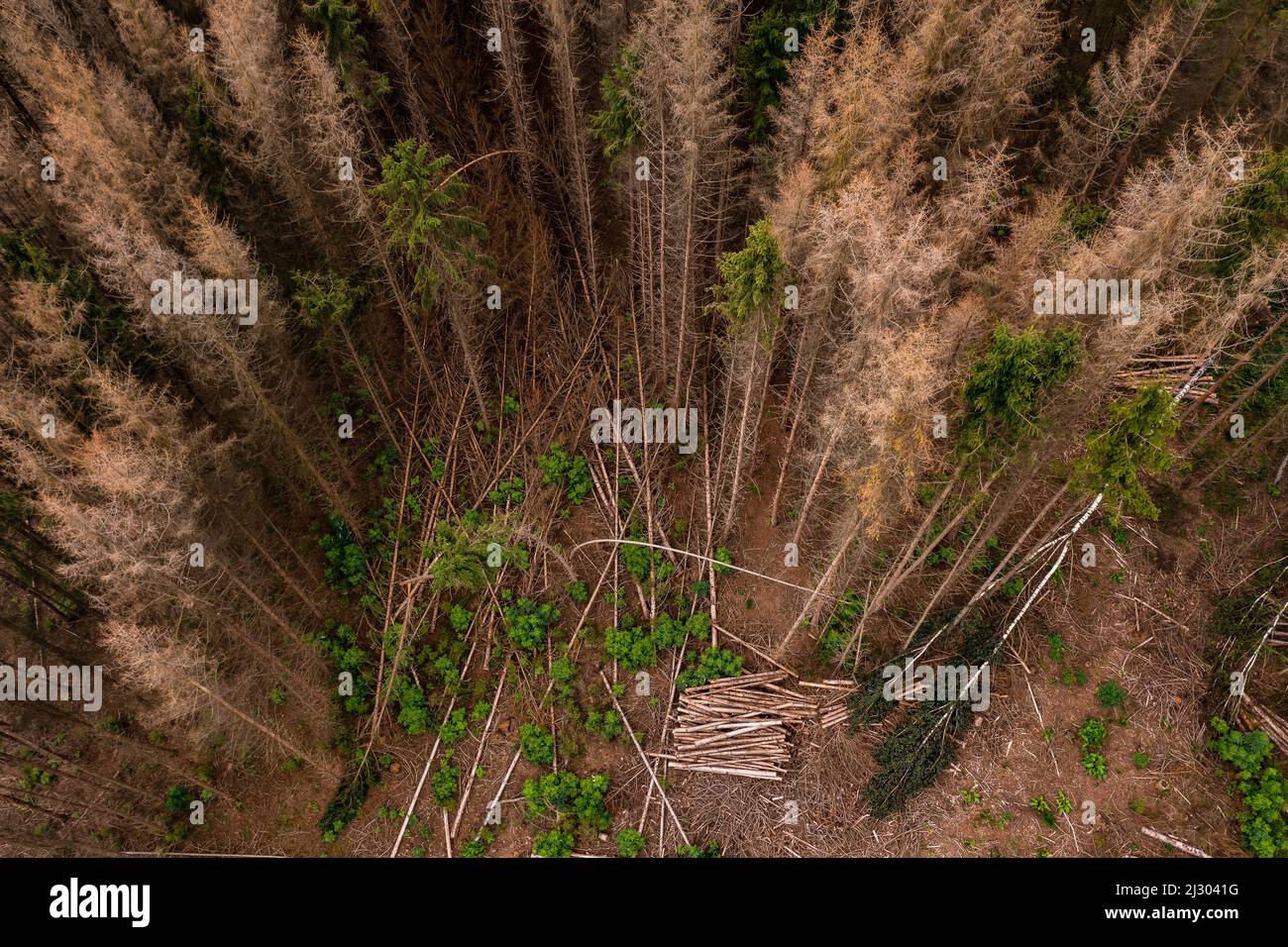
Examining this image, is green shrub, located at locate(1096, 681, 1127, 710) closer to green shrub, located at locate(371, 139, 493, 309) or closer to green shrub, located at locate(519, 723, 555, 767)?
green shrub, located at locate(519, 723, 555, 767)

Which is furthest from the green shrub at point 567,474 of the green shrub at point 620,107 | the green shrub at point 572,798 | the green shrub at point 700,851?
the green shrub at point 700,851

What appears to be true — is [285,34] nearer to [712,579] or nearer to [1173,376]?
[712,579]

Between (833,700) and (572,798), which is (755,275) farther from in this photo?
(572,798)

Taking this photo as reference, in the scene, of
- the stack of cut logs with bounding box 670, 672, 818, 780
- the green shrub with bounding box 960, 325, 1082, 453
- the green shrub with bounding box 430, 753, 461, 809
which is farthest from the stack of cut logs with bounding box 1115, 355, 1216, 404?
the green shrub with bounding box 430, 753, 461, 809

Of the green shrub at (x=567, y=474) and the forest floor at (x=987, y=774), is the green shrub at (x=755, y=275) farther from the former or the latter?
the forest floor at (x=987, y=774)

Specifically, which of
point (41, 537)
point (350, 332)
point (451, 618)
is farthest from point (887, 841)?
point (41, 537)
